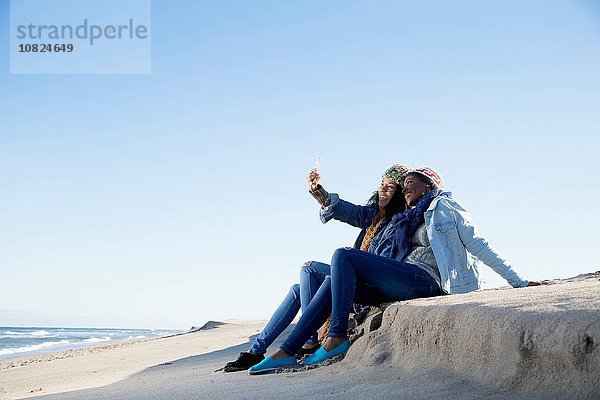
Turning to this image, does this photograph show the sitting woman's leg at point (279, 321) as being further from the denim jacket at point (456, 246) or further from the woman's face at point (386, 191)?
the denim jacket at point (456, 246)

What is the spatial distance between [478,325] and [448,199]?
1527mm

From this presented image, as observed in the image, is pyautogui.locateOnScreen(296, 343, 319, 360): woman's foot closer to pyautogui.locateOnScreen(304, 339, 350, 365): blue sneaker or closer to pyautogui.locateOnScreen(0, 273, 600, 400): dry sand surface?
pyautogui.locateOnScreen(304, 339, 350, 365): blue sneaker

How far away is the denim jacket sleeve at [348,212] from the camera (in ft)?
17.5

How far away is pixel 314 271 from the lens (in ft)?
15.0

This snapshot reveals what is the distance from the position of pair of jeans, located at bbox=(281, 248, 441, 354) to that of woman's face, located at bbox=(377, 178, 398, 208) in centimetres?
91

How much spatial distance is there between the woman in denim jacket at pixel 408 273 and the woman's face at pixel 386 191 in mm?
617

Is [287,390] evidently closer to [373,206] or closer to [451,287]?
[451,287]

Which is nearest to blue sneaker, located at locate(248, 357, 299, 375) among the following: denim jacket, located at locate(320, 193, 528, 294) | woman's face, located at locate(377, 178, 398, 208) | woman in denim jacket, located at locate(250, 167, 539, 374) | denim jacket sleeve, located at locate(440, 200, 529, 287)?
woman in denim jacket, located at locate(250, 167, 539, 374)

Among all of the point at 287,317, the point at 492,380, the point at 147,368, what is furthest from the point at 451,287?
the point at 147,368

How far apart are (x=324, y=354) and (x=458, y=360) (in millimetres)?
1274

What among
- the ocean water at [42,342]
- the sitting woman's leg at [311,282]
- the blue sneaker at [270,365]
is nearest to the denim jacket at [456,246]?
the sitting woman's leg at [311,282]

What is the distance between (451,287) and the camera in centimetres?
414

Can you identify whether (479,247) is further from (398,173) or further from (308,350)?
(308,350)

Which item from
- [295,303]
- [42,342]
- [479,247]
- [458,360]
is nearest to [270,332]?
[295,303]
